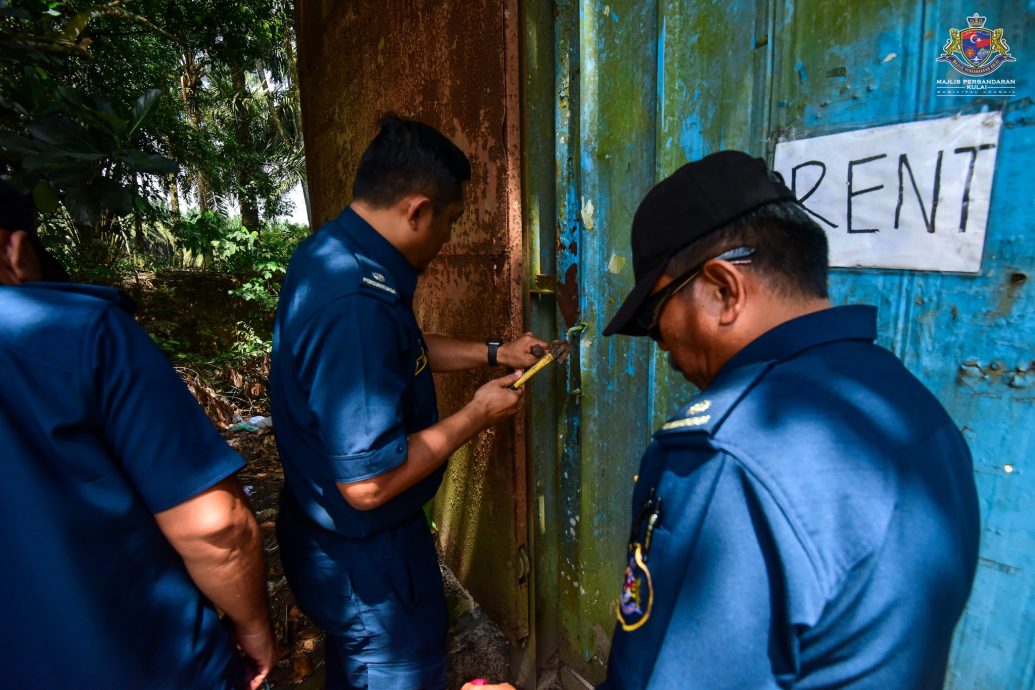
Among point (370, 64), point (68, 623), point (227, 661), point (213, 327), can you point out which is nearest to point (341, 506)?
point (227, 661)

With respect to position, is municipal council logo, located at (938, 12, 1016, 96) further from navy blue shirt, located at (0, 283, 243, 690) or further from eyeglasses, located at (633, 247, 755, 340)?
navy blue shirt, located at (0, 283, 243, 690)

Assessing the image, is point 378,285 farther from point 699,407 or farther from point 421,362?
point 699,407

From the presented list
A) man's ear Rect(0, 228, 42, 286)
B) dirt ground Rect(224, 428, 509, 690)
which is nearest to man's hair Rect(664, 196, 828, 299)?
man's ear Rect(0, 228, 42, 286)

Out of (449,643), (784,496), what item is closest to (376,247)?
(784,496)

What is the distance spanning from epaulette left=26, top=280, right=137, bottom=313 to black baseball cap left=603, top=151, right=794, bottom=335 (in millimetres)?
1014

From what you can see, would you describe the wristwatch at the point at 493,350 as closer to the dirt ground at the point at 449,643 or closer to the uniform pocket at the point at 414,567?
the uniform pocket at the point at 414,567

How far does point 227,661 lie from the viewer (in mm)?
1224

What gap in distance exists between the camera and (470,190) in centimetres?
203

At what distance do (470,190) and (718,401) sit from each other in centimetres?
156

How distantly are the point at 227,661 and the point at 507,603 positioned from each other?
122cm

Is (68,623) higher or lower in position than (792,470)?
lower

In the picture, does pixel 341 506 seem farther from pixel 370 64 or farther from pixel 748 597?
pixel 370 64

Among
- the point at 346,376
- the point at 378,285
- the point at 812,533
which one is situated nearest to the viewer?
A: the point at 812,533

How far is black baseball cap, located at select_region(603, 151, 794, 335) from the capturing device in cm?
77
